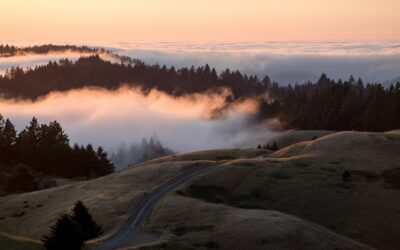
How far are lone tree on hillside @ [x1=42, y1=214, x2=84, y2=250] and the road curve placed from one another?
153 inches

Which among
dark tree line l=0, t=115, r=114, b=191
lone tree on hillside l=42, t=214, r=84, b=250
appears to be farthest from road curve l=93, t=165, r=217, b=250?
dark tree line l=0, t=115, r=114, b=191

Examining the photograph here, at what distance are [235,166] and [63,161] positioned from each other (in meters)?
86.8

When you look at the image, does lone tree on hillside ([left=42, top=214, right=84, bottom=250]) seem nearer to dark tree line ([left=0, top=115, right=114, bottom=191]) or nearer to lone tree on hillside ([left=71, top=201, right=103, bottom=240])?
lone tree on hillside ([left=71, top=201, right=103, bottom=240])

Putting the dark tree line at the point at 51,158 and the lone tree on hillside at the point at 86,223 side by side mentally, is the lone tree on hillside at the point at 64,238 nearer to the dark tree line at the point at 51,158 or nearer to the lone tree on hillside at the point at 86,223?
the lone tree on hillside at the point at 86,223

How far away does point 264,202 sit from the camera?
262 feet

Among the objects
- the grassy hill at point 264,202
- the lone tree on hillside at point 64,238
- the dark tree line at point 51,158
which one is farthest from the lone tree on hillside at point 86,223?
the dark tree line at point 51,158

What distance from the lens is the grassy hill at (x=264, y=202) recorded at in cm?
5759

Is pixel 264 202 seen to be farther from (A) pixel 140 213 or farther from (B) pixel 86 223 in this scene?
(B) pixel 86 223

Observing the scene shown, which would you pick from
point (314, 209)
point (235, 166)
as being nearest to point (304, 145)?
point (235, 166)

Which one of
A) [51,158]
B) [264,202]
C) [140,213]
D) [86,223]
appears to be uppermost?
[86,223]

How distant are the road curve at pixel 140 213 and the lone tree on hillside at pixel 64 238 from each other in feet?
12.8

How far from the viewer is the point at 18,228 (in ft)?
269

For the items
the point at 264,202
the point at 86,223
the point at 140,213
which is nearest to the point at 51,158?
the point at 140,213

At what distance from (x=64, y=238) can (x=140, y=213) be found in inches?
811
